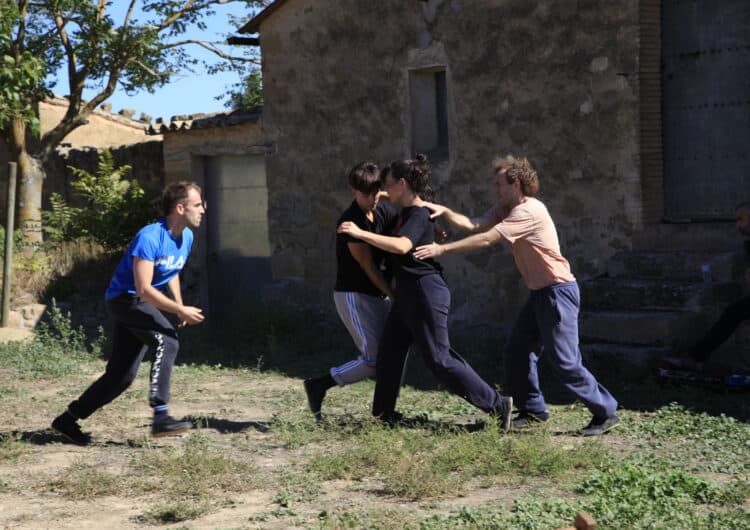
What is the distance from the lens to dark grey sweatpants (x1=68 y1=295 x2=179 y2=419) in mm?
6547

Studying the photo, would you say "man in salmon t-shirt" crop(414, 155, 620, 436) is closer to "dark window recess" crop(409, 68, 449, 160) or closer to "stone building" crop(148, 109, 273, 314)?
"dark window recess" crop(409, 68, 449, 160)

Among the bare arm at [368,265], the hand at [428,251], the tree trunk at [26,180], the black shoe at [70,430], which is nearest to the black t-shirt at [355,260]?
the bare arm at [368,265]

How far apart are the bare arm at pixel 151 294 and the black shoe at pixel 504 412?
1.98 meters

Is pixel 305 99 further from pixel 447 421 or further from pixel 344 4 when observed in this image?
pixel 447 421

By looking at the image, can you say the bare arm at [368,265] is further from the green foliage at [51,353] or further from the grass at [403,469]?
the green foliage at [51,353]

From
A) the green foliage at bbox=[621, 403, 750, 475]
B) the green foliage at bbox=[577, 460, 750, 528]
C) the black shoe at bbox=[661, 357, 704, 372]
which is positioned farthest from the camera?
the black shoe at bbox=[661, 357, 704, 372]

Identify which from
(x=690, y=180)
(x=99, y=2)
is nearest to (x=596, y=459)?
(x=690, y=180)

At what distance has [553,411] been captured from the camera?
741cm

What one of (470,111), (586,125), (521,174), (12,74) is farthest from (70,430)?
(12,74)

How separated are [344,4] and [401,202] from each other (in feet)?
19.8

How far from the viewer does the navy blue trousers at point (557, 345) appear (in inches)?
253

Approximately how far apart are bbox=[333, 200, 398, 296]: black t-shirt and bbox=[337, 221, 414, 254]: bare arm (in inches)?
16.0

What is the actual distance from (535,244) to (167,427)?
2628 millimetres

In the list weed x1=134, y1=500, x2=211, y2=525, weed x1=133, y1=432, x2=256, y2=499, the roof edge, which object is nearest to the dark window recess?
the roof edge
